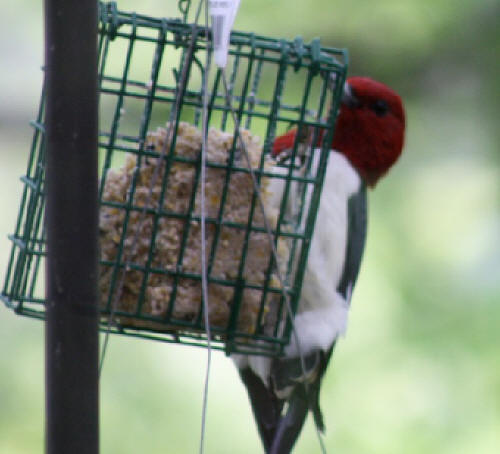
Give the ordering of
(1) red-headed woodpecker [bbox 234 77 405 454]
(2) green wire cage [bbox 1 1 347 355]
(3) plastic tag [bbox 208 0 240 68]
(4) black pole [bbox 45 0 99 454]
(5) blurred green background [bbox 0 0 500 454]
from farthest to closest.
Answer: (5) blurred green background [bbox 0 0 500 454]
(1) red-headed woodpecker [bbox 234 77 405 454]
(2) green wire cage [bbox 1 1 347 355]
(3) plastic tag [bbox 208 0 240 68]
(4) black pole [bbox 45 0 99 454]

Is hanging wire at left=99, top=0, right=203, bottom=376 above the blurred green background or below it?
above

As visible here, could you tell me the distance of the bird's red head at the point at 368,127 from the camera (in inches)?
121

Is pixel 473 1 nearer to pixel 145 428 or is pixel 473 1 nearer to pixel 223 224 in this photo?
pixel 145 428

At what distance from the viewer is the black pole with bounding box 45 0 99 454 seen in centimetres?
146

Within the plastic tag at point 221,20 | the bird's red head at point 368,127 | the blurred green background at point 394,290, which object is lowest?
the blurred green background at point 394,290

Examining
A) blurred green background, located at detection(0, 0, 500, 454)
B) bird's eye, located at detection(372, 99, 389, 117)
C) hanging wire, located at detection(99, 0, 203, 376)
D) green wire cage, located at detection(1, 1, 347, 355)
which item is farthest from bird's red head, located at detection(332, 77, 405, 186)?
blurred green background, located at detection(0, 0, 500, 454)

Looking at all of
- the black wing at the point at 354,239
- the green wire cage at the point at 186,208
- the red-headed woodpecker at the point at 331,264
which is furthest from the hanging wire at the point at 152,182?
the black wing at the point at 354,239

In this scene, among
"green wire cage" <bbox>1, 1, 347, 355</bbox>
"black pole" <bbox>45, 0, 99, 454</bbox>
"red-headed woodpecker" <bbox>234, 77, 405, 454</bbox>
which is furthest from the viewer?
"red-headed woodpecker" <bbox>234, 77, 405, 454</bbox>

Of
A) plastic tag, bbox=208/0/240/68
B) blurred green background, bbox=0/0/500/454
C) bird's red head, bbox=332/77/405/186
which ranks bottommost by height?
blurred green background, bbox=0/0/500/454

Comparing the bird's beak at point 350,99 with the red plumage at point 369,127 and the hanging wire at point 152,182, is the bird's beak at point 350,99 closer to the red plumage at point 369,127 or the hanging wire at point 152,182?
the red plumage at point 369,127

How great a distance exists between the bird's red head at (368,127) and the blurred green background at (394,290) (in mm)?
1276

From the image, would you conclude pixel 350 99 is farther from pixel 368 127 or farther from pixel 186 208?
pixel 186 208

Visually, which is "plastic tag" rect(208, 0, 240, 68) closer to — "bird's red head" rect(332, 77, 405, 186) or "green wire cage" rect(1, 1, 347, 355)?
"green wire cage" rect(1, 1, 347, 355)

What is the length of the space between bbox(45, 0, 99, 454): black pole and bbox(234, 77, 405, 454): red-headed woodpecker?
4.68 ft
